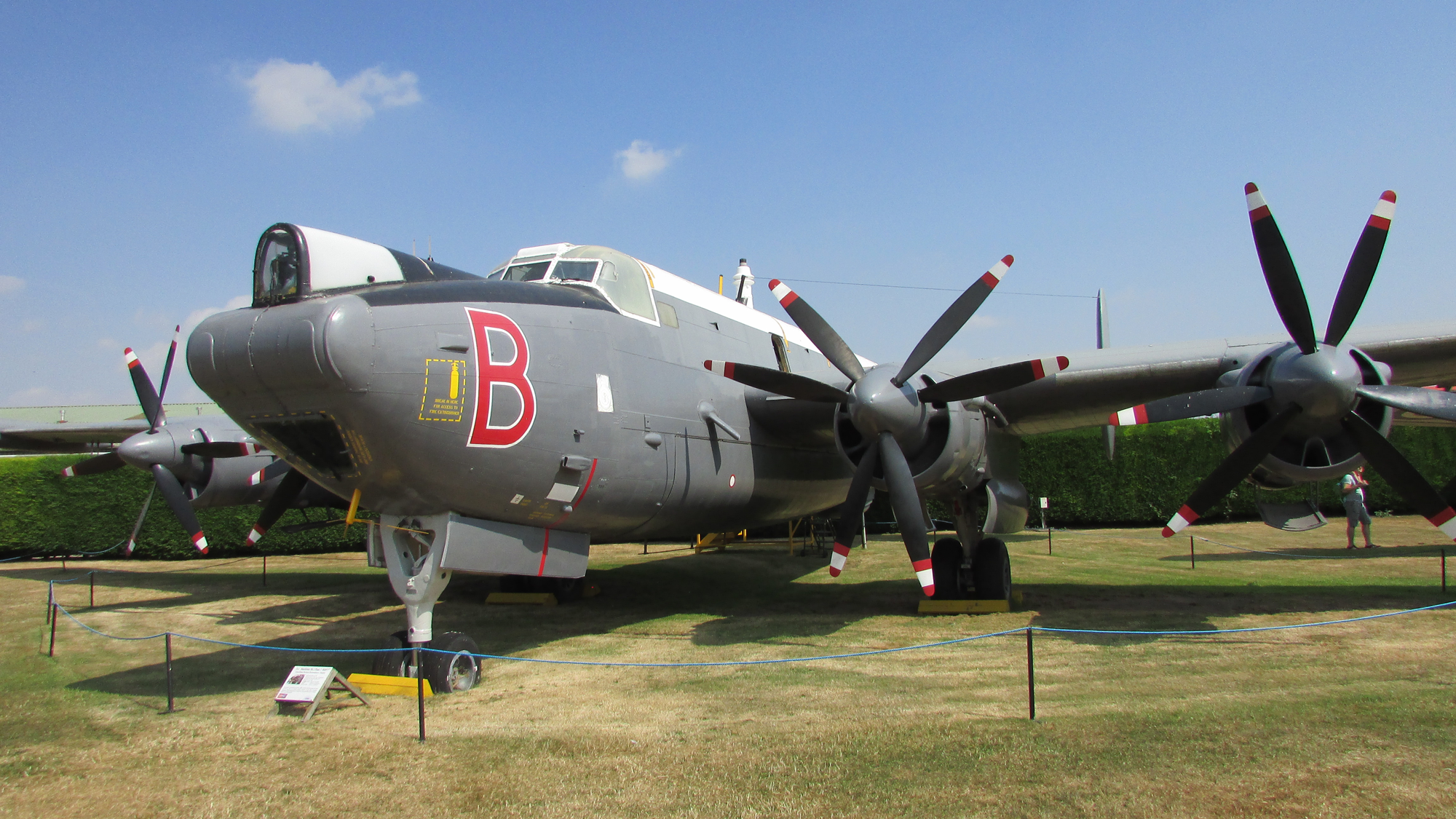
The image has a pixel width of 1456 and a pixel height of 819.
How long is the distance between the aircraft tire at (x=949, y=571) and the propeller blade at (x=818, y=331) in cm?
374

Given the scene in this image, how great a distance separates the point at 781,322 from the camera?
1558 centimetres

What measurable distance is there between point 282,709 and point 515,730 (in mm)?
2375

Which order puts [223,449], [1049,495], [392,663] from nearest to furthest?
[392,663]
[223,449]
[1049,495]

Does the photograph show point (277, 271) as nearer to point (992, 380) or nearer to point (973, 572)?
point (992, 380)

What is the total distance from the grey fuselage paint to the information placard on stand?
1572 mm

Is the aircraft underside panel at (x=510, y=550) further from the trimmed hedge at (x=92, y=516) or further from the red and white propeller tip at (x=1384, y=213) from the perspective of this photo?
the trimmed hedge at (x=92, y=516)

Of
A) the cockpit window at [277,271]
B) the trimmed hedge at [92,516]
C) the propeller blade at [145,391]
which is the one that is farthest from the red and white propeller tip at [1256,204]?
the trimmed hedge at [92,516]

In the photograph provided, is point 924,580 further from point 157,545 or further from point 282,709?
point 157,545

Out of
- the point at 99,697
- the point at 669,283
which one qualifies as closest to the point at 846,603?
the point at 669,283

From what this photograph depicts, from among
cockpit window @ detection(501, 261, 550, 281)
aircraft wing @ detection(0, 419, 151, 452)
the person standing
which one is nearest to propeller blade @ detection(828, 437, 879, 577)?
cockpit window @ detection(501, 261, 550, 281)

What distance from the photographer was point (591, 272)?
33.7 ft

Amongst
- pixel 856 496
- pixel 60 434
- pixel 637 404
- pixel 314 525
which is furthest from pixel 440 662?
pixel 60 434

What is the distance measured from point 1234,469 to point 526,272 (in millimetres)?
8439

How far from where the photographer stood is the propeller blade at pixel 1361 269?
9.20 metres
